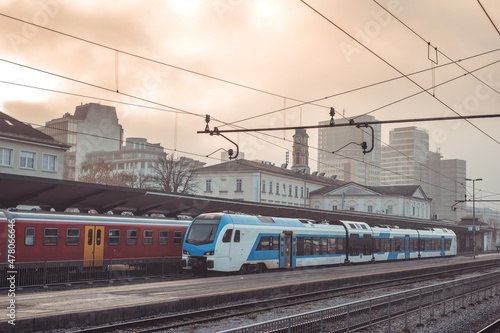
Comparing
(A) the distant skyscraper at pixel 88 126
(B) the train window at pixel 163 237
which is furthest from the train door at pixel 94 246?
(A) the distant skyscraper at pixel 88 126

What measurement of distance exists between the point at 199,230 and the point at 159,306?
11.8 metres

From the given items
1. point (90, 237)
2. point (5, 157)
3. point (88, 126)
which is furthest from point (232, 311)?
point (88, 126)

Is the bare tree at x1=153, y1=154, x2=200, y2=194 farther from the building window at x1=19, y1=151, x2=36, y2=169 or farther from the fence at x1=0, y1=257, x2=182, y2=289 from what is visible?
the fence at x1=0, y1=257, x2=182, y2=289

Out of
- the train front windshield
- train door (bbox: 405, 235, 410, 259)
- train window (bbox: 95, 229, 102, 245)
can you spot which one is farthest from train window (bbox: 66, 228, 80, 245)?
train door (bbox: 405, 235, 410, 259)

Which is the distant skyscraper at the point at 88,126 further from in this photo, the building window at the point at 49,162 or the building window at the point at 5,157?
the building window at the point at 5,157

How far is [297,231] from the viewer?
34.6m

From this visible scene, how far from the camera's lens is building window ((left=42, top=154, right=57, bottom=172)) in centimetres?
5878

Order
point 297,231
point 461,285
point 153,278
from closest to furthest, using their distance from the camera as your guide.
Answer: point 461,285
point 153,278
point 297,231

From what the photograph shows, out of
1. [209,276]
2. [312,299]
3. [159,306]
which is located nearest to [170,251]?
[209,276]

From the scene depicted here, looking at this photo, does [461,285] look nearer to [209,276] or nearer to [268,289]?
[268,289]

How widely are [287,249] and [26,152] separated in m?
34.3

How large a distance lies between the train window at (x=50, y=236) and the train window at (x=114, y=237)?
10.4ft

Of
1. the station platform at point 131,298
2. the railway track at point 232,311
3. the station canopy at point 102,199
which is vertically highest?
the station canopy at point 102,199

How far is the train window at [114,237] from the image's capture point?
1127 inches
